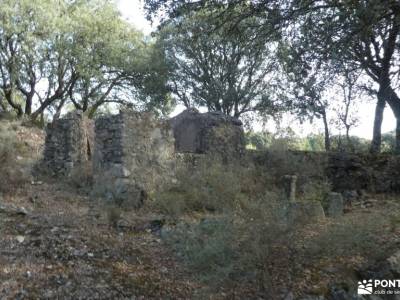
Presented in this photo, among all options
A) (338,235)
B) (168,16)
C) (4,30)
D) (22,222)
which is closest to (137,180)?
(22,222)

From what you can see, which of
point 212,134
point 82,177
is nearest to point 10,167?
point 82,177

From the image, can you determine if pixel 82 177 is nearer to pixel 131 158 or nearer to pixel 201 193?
pixel 131 158

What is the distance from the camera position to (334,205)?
8344 millimetres

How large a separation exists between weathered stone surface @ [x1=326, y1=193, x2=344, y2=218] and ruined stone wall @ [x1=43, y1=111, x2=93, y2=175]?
7.13 meters

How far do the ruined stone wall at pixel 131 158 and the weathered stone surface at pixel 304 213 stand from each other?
142 inches

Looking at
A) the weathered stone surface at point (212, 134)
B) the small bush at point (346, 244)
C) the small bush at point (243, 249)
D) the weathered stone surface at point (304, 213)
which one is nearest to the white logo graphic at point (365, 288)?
the small bush at point (346, 244)

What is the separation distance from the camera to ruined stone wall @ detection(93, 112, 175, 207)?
9284mm

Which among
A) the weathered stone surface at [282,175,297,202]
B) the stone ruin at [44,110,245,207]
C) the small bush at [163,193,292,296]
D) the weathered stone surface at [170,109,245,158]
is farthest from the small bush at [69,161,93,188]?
the small bush at [163,193,292,296]

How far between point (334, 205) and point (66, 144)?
7.99 metres

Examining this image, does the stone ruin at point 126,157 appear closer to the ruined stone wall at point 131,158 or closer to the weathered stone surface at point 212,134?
the ruined stone wall at point 131,158

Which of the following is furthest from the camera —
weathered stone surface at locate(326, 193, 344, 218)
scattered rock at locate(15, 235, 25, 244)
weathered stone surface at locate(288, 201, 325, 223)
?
weathered stone surface at locate(326, 193, 344, 218)

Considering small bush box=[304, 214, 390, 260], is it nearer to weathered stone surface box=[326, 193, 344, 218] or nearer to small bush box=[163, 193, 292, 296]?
small bush box=[163, 193, 292, 296]

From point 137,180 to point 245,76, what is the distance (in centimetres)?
1743

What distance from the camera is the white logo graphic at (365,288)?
454 centimetres
